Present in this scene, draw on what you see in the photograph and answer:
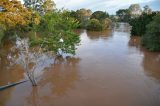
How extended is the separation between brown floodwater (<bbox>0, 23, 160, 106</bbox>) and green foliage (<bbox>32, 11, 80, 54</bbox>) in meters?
1.07

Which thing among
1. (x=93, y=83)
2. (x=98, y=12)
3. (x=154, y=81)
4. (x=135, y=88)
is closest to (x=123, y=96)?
(x=135, y=88)

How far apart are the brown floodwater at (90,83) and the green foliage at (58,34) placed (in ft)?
3.52

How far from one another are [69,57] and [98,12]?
30585 mm

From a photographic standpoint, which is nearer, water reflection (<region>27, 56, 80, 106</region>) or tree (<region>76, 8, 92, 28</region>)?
water reflection (<region>27, 56, 80, 106</region>)

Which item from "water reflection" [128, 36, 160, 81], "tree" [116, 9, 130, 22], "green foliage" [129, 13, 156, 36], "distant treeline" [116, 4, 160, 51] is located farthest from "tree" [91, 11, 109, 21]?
"water reflection" [128, 36, 160, 81]

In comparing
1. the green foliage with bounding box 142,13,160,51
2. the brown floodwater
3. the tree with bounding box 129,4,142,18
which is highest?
the tree with bounding box 129,4,142,18

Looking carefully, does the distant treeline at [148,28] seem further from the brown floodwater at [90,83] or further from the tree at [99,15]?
the tree at [99,15]

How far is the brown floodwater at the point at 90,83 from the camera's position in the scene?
9.54 meters

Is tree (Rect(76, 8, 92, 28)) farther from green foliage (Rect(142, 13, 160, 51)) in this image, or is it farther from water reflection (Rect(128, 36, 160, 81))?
water reflection (Rect(128, 36, 160, 81))

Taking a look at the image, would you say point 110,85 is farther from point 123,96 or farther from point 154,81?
point 154,81

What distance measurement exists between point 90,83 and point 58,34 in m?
5.72

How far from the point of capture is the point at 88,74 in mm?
12875

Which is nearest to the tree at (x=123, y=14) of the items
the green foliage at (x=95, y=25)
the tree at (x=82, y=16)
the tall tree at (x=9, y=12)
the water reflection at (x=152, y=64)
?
the tree at (x=82, y=16)

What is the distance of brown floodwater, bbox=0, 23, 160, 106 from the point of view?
31.3ft
